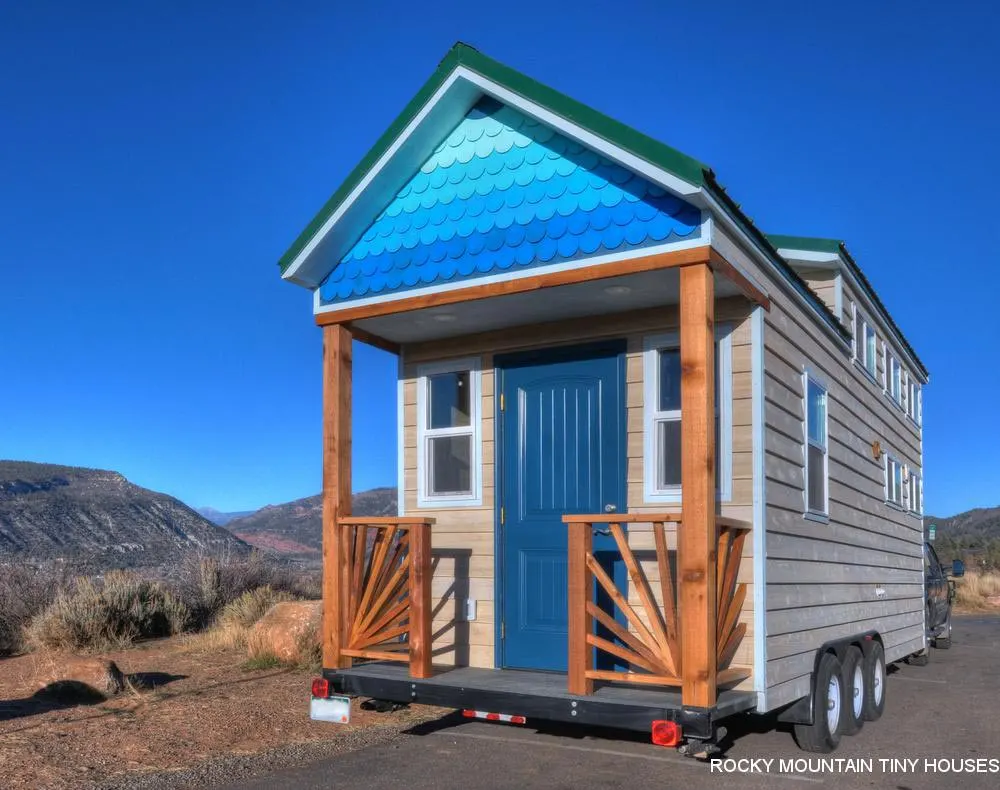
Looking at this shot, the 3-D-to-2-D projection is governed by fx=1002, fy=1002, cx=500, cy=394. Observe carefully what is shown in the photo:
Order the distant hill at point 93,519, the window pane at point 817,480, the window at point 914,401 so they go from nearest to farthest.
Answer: the window pane at point 817,480, the window at point 914,401, the distant hill at point 93,519

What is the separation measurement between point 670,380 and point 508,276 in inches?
57.5

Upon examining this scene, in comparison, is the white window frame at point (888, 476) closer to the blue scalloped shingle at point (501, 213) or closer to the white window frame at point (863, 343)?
the white window frame at point (863, 343)

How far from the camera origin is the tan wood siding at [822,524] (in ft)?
21.8

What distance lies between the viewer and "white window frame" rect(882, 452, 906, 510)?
35.0ft

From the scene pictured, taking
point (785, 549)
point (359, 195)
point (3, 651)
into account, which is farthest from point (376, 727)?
point (3, 651)

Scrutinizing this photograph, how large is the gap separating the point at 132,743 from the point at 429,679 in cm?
242

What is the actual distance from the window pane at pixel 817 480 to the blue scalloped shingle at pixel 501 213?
2.65 m

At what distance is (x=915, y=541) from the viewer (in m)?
12.4

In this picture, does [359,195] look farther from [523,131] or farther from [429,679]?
[429,679]

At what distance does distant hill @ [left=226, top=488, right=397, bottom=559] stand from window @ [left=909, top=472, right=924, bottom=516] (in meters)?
35.1

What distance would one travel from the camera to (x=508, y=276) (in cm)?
668

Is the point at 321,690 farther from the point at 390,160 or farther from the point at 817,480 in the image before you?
the point at 817,480

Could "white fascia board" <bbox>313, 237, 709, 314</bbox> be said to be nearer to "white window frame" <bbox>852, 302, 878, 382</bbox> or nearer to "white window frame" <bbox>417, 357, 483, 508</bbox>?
"white window frame" <bbox>417, 357, 483, 508</bbox>

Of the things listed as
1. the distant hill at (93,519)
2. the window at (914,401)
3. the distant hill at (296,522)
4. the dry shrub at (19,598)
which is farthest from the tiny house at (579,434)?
the distant hill at (296,522)
